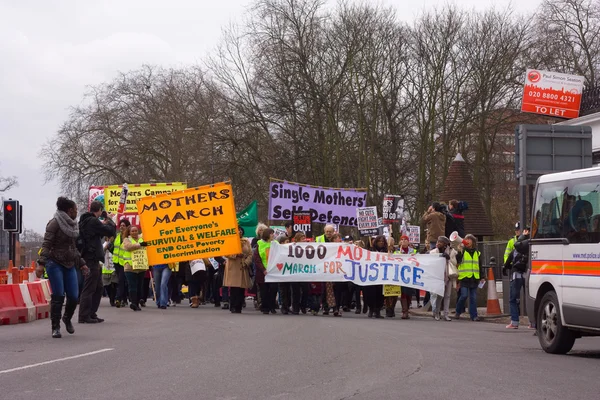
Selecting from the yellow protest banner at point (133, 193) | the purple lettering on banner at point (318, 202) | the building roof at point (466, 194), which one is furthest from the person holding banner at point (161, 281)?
the building roof at point (466, 194)

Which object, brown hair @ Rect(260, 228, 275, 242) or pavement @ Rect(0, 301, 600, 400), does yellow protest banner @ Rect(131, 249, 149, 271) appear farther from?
pavement @ Rect(0, 301, 600, 400)

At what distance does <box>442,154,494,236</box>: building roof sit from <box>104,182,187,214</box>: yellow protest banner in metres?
10.9

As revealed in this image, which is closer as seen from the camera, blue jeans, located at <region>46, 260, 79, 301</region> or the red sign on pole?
blue jeans, located at <region>46, 260, 79, 301</region>

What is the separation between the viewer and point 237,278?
21797mm

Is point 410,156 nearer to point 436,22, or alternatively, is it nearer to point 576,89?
point 436,22

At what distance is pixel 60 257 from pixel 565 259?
6.79 metres

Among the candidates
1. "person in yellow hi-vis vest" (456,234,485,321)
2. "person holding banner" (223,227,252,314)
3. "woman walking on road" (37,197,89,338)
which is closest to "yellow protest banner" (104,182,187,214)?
"person holding banner" (223,227,252,314)

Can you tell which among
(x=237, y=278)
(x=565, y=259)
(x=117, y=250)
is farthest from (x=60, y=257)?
(x=117, y=250)

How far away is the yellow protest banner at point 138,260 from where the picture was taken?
21.9m

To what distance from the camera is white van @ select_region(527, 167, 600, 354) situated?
39.4ft

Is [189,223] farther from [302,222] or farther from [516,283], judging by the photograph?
[516,283]

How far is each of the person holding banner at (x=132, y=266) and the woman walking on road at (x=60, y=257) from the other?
6.99 metres

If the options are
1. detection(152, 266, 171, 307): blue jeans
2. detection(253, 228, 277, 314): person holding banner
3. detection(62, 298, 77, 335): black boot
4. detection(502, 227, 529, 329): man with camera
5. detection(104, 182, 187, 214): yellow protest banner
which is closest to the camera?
detection(62, 298, 77, 335): black boot

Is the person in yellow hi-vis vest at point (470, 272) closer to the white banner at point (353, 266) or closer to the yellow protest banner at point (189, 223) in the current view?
the white banner at point (353, 266)
